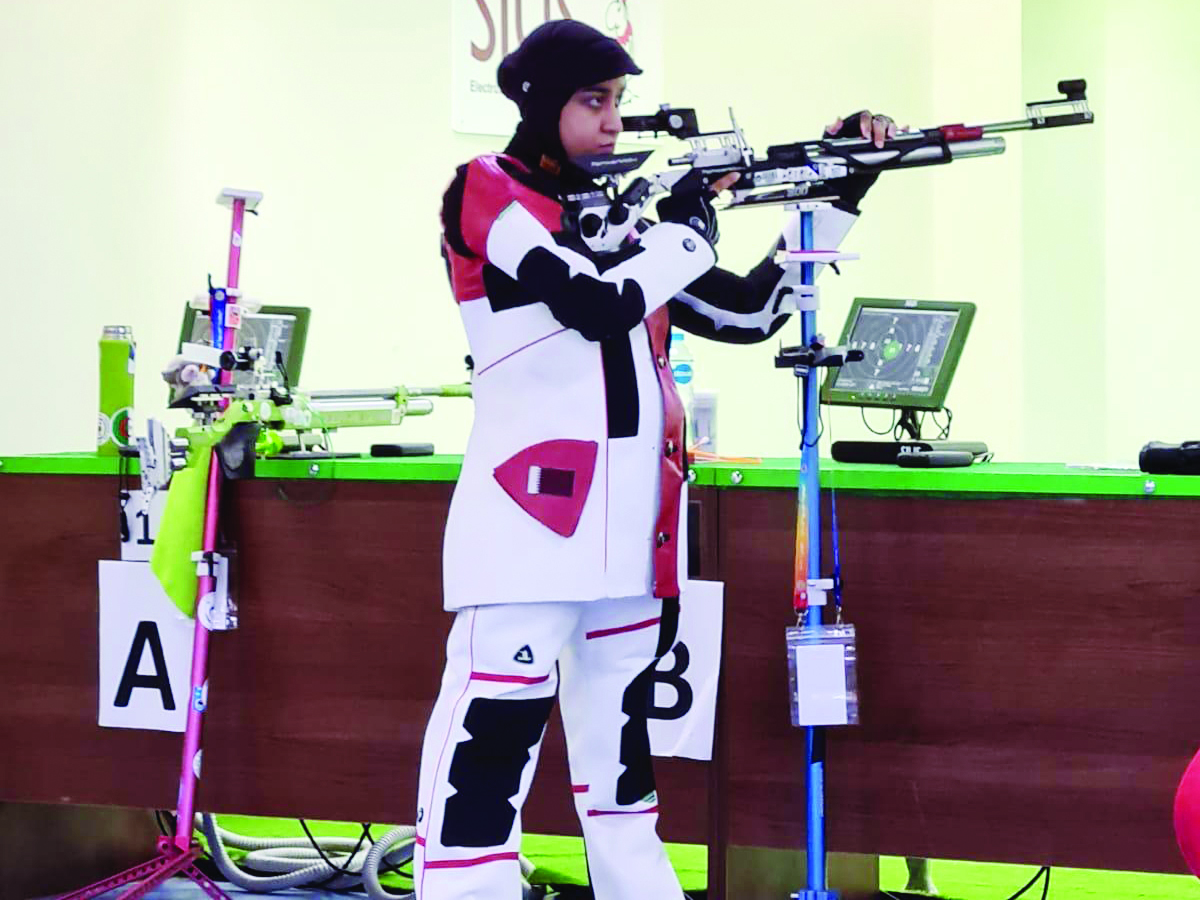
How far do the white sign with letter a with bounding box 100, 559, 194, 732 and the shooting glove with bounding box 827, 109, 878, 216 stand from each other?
121cm

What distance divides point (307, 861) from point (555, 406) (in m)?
1.54

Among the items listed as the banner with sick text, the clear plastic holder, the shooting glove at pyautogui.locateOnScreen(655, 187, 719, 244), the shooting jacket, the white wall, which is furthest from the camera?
the banner with sick text

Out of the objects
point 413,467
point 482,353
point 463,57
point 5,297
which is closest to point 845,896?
point 413,467

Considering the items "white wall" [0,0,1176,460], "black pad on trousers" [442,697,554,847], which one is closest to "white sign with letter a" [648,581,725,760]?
"black pad on trousers" [442,697,554,847]

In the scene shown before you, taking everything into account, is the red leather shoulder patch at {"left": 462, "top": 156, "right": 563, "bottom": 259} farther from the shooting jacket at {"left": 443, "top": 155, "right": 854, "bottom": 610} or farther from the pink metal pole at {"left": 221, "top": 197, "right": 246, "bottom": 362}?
the pink metal pole at {"left": 221, "top": 197, "right": 246, "bottom": 362}

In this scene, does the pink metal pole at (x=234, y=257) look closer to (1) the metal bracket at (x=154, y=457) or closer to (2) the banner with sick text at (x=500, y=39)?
(1) the metal bracket at (x=154, y=457)

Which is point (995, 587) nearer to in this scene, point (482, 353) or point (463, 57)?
point (482, 353)

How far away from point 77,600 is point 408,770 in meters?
0.61

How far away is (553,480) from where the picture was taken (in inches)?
71.0

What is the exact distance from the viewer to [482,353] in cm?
187

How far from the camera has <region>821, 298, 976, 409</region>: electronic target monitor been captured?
2381mm

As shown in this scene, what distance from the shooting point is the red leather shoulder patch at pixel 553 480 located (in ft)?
5.89

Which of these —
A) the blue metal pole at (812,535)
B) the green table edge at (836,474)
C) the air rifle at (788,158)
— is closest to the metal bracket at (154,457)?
the green table edge at (836,474)

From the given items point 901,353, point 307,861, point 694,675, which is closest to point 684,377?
point 901,353
